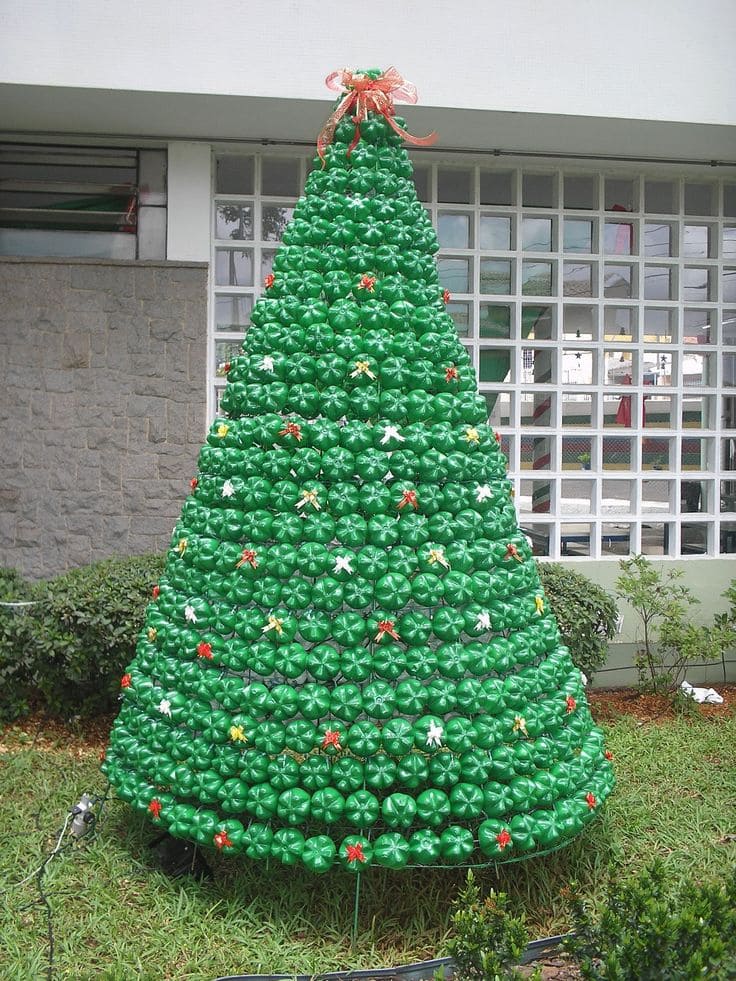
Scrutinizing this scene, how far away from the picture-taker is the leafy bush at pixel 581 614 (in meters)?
5.22

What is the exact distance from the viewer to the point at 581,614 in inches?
207

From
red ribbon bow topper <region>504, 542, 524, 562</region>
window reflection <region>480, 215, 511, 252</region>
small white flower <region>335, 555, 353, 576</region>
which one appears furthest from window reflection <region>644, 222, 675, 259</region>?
small white flower <region>335, 555, 353, 576</region>

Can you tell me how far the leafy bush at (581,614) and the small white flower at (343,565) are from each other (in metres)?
2.67

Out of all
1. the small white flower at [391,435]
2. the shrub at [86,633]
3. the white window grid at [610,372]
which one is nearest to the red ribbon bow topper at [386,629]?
the small white flower at [391,435]

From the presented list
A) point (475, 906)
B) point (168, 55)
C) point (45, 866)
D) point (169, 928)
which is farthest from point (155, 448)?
point (475, 906)

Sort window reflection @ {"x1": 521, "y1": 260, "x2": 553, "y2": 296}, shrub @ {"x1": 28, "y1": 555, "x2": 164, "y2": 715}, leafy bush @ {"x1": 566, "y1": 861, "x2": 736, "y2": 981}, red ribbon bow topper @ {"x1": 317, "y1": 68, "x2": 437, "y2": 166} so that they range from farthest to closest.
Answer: window reflection @ {"x1": 521, "y1": 260, "x2": 553, "y2": 296}, shrub @ {"x1": 28, "y1": 555, "x2": 164, "y2": 715}, red ribbon bow topper @ {"x1": 317, "y1": 68, "x2": 437, "y2": 166}, leafy bush @ {"x1": 566, "y1": 861, "x2": 736, "y2": 981}

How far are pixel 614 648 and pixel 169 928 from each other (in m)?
4.31

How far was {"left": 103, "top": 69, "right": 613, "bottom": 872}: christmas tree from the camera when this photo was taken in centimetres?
276

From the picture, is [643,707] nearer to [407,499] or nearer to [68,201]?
[407,499]

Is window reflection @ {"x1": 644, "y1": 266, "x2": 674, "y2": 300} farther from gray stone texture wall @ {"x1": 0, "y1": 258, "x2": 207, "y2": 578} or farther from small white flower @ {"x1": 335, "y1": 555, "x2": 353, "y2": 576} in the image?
small white flower @ {"x1": 335, "y1": 555, "x2": 353, "y2": 576}

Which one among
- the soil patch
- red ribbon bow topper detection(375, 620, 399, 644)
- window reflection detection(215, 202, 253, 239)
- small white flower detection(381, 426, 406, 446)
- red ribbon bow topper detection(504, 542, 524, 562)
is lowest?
the soil patch

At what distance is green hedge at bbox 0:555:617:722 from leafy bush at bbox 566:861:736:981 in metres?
2.95

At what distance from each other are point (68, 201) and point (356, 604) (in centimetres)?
436

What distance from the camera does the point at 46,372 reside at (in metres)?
5.68
